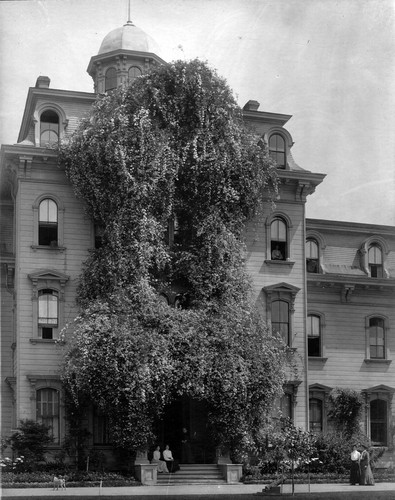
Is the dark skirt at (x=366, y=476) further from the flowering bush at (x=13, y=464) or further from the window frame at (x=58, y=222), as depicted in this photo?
the window frame at (x=58, y=222)

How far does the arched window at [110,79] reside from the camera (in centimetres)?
4416

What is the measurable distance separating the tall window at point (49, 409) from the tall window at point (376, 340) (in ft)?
50.8

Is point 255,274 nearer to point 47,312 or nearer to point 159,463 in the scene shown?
point 47,312

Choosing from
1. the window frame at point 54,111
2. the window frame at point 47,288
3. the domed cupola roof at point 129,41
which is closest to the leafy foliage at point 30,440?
the window frame at point 47,288

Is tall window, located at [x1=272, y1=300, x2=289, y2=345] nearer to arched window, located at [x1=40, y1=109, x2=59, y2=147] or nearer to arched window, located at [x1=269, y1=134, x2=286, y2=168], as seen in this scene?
arched window, located at [x1=269, y1=134, x2=286, y2=168]

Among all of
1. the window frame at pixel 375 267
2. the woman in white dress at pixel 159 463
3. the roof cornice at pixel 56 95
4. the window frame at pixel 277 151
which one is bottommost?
the woman in white dress at pixel 159 463

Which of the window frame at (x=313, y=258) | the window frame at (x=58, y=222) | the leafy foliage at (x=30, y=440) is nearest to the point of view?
the leafy foliage at (x=30, y=440)

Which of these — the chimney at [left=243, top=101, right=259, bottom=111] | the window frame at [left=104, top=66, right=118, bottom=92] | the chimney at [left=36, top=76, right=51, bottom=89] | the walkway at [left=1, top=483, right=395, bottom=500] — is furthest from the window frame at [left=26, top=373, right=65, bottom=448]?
the chimney at [left=243, top=101, right=259, bottom=111]

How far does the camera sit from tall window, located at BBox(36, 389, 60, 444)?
1561 inches

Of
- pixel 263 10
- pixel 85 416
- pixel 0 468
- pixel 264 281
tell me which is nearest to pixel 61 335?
pixel 85 416

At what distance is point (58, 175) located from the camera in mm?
41000

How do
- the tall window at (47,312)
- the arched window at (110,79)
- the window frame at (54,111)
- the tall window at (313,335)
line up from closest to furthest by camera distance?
the tall window at (47,312) → the window frame at (54,111) → the arched window at (110,79) → the tall window at (313,335)

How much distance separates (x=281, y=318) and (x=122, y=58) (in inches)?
504

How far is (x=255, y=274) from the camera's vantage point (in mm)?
43156
